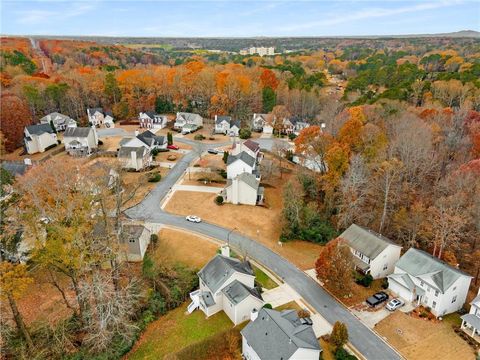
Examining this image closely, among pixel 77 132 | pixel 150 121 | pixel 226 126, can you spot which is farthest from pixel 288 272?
pixel 150 121

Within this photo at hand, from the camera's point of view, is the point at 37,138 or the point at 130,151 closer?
the point at 130,151

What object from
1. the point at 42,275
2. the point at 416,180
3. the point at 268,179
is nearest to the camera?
the point at 42,275

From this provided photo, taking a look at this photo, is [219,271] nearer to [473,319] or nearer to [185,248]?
[185,248]

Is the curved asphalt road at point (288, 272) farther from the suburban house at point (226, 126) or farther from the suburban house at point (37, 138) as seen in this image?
the suburban house at point (37, 138)

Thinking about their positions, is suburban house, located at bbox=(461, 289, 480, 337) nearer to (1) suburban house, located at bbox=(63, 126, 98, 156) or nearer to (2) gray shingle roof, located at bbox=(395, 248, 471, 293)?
(2) gray shingle roof, located at bbox=(395, 248, 471, 293)

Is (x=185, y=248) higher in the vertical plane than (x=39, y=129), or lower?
lower

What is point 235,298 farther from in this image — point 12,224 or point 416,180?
point 416,180

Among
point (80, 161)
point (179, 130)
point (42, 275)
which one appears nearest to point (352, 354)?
point (42, 275)
